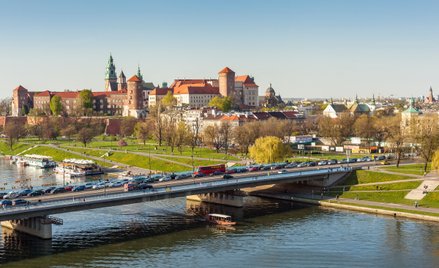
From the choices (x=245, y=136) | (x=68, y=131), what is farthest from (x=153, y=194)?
(x=68, y=131)

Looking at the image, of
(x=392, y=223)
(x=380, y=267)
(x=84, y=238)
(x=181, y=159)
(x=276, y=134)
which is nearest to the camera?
(x=380, y=267)

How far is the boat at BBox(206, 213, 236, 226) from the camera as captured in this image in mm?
70575

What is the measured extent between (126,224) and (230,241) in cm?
1430

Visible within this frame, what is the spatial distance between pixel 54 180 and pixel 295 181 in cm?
4956

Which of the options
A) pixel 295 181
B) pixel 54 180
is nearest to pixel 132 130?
pixel 54 180

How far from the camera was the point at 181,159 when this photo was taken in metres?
126

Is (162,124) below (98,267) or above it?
above

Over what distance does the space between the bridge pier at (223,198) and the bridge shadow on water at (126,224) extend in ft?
2.98

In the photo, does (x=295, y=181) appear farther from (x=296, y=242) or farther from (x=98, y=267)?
(x=98, y=267)

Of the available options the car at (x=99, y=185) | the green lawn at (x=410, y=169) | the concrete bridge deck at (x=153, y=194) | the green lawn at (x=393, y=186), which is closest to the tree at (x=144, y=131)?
the concrete bridge deck at (x=153, y=194)

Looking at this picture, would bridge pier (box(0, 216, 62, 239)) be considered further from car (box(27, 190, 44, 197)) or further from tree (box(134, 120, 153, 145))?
tree (box(134, 120, 153, 145))

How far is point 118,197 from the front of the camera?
6781 cm

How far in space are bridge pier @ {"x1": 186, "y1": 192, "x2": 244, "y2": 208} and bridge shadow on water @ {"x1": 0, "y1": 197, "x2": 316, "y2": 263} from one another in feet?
2.98

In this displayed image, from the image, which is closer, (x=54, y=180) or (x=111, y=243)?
(x=111, y=243)
